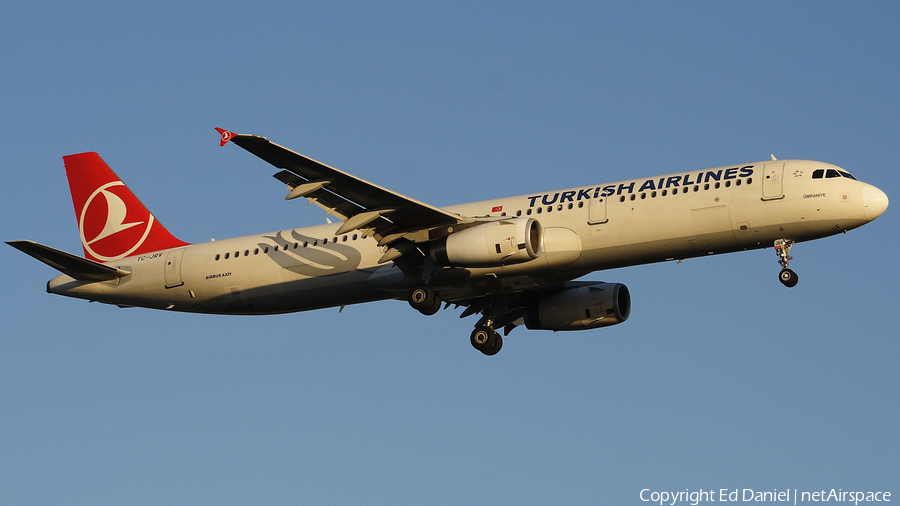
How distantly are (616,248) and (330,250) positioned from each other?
413 inches

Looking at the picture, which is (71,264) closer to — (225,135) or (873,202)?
(225,135)

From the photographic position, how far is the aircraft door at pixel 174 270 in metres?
42.4

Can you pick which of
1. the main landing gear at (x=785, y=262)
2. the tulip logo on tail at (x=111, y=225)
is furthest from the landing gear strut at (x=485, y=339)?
the tulip logo on tail at (x=111, y=225)

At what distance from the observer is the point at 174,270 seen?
42.6m

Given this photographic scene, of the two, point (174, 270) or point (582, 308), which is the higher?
point (582, 308)

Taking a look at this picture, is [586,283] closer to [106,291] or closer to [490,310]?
[490,310]

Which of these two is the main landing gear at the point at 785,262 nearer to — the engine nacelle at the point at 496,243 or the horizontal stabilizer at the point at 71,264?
the engine nacelle at the point at 496,243

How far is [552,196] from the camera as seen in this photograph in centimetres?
3784

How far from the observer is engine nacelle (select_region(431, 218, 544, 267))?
35.2 m

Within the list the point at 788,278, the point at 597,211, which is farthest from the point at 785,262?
the point at 597,211

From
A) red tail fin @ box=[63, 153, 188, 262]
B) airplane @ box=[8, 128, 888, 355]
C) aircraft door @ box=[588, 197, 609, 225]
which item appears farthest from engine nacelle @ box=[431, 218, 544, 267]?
red tail fin @ box=[63, 153, 188, 262]

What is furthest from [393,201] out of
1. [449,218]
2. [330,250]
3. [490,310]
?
[490,310]

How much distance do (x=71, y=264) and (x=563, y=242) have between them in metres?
18.4

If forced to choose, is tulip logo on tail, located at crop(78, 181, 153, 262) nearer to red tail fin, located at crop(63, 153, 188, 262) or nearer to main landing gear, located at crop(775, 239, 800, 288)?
red tail fin, located at crop(63, 153, 188, 262)
